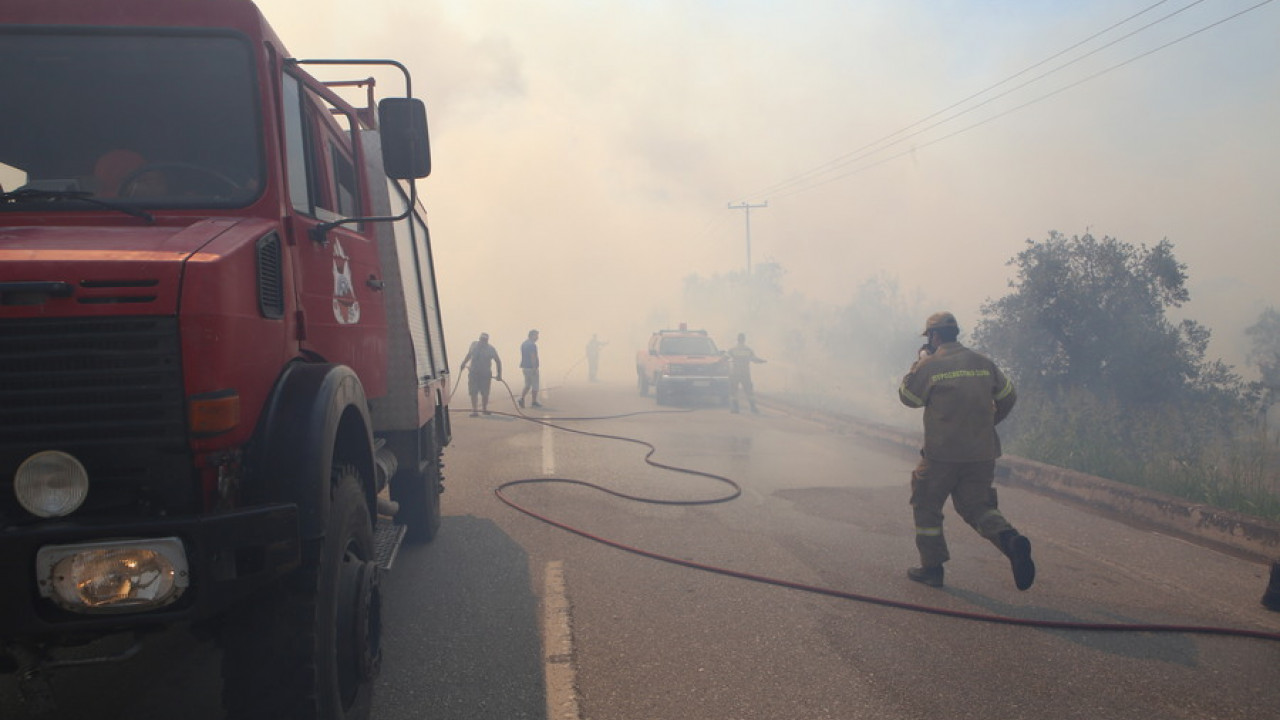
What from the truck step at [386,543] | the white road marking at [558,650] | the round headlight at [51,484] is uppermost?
the round headlight at [51,484]

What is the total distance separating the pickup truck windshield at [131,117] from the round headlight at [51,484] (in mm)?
1070

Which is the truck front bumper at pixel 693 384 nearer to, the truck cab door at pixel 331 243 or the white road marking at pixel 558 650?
the white road marking at pixel 558 650

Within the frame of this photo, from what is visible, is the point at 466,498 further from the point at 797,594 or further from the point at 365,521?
the point at 365,521

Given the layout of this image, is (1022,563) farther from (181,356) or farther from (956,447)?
(181,356)

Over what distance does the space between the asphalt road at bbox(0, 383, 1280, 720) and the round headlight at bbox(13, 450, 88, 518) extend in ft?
3.39

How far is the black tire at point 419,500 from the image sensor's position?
5.37 metres

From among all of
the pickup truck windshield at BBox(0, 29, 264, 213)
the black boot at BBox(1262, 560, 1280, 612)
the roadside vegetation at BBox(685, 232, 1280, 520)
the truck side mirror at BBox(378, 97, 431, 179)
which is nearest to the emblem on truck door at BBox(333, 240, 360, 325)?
the truck side mirror at BBox(378, 97, 431, 179)

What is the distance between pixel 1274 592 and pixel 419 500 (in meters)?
5.57

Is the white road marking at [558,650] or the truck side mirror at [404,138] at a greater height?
the truck side mirror at [404,138]

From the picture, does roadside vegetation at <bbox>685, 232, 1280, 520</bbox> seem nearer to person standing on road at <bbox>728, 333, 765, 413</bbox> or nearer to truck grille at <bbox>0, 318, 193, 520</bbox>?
person standing on road at <bbox>728, 333, 765, 413</bbox>

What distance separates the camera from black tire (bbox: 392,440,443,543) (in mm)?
5371

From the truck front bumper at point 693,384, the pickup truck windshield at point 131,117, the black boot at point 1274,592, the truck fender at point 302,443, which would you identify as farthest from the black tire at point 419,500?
the truck front bumper at point 693,384

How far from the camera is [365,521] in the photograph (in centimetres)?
310

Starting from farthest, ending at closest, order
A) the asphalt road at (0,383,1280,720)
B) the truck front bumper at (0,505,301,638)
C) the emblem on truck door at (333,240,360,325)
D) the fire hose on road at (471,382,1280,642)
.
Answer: the fire hose on road at (471,382,1280,642)
the emblem on truck door at (333,240,360,325)
the asphalt road at (0,383,1280,720)
the truck front bumper at (0,505,301,638)
